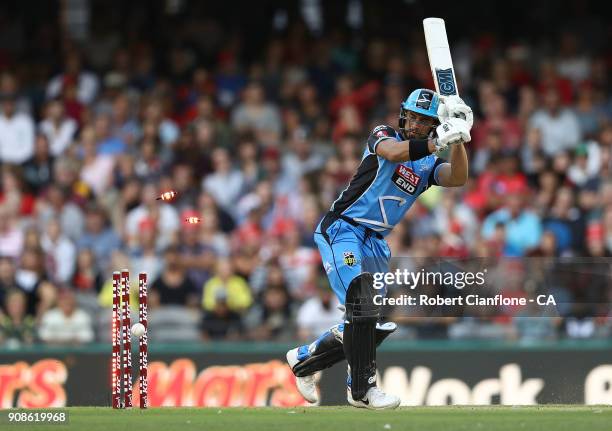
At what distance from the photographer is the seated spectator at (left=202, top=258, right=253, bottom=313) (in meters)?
15.2

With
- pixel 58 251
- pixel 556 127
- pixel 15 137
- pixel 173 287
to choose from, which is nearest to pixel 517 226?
pixel 556 127

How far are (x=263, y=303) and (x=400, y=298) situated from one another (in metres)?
3.83

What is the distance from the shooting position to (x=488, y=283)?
11.2 m

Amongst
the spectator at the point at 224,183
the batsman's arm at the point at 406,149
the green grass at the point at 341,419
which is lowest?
the green grass at the point at 341,419

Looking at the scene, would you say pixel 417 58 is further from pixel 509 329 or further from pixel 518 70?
pixel 509 329

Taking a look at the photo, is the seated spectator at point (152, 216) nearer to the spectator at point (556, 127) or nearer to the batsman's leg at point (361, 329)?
the spectator at point (556, 127)

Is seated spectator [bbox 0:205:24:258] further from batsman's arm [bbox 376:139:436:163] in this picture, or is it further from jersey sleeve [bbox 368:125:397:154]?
batsman's arm [bbox 376:139:436:163]

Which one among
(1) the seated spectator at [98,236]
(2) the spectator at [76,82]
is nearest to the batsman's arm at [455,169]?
(1) the seated spectator at [98,236]

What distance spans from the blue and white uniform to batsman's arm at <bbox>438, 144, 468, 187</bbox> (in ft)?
0.22

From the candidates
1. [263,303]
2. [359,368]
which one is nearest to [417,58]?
[263,303]

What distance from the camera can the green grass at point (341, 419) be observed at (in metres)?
9.45

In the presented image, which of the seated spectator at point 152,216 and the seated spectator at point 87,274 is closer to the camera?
the seated spectator at point 87,274

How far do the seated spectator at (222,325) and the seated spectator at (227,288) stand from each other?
37cm

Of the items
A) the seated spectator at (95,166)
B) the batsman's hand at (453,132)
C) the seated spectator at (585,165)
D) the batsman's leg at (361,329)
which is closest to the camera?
the batsman's hand at (453,132)
